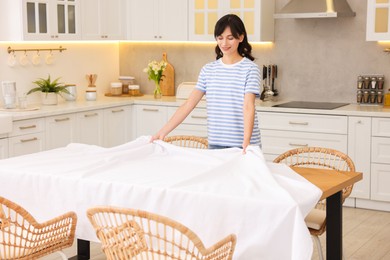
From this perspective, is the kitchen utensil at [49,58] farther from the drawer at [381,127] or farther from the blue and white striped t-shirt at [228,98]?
the drawer at [381,127]

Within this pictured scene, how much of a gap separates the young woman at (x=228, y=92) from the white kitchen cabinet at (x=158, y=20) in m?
2.60

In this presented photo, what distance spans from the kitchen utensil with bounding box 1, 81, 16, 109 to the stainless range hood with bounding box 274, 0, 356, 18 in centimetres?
234

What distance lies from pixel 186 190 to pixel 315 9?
3.53 metres

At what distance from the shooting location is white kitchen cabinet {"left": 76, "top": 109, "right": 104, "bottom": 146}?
245 inches

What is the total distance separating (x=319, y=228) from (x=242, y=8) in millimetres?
3142

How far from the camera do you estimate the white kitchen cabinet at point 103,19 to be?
662 cm

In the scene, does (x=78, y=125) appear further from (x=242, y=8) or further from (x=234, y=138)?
(x=234, y=138)

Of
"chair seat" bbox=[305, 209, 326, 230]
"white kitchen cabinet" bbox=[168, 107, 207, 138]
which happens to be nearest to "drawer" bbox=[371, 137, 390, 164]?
"white kitchen cabinet" bbox=[168, 107, 207, 138]

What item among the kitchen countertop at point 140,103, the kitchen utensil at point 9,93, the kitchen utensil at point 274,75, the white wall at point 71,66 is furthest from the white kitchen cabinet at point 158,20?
the kitchen utensil at point 9,93

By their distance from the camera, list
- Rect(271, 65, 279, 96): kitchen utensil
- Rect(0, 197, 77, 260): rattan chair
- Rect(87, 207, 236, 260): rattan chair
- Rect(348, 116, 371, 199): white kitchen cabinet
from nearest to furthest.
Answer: Rect(87, 207, 236, 260): rattan chair
Rect(0, 197, 77, 260): rattan chair
Rect(348, 116, 371, 199): white kitchen cabinet
Rect(271, 65, 279, 96): kitchen utensil

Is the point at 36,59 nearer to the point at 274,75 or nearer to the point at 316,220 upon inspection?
the point at 274,75

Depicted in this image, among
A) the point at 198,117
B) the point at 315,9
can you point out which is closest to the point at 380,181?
the point at 315,9

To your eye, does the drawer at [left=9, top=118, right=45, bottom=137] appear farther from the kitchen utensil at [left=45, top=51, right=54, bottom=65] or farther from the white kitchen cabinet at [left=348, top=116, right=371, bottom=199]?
the white kitchen cabinet at [left=348, top=116, right=371, bottom=199]

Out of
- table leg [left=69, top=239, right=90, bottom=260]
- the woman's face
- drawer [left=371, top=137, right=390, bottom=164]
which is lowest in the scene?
Result: table leg [left=69, top=239, right=90, bottom=260]
